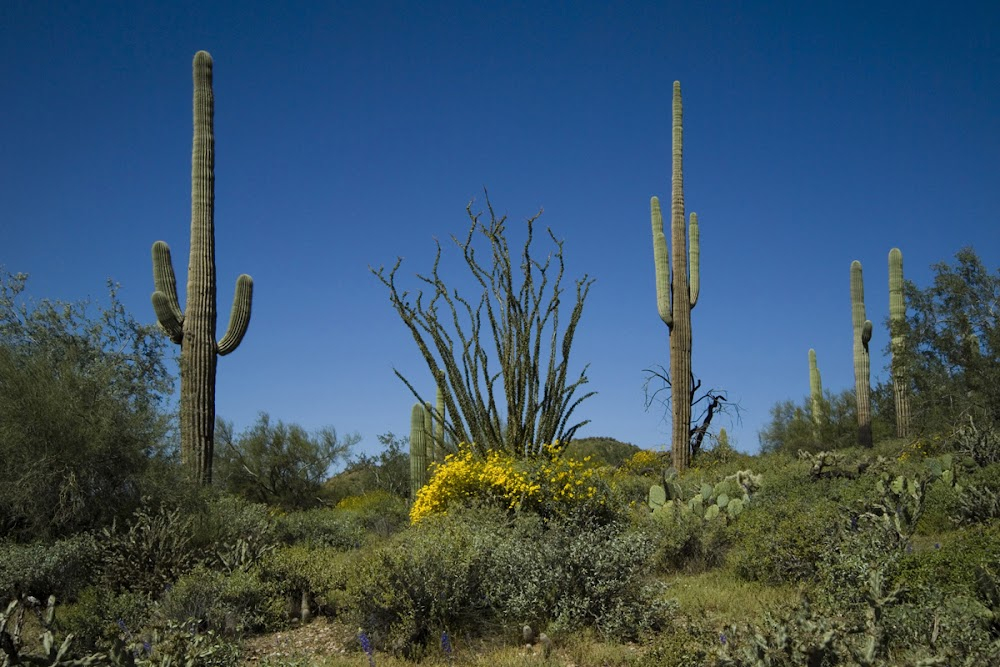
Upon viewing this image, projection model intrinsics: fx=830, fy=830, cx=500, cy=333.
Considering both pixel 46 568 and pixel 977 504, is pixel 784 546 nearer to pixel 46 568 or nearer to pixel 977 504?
pixel 977 504

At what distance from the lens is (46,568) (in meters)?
8.23

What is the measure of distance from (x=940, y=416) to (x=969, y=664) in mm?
16593

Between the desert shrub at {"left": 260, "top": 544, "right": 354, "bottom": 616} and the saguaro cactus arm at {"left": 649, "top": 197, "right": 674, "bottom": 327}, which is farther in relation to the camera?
the saguaro cactus arm at {"left": 649, "top": 197, "right": 674, "bottom": 327}

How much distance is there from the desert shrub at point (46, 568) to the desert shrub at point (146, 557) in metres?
0.20

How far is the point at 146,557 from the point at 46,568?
97 centimetres

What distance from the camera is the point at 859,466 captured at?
38.5 feet

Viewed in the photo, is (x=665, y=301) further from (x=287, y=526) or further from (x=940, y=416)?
(x=287, y=526)

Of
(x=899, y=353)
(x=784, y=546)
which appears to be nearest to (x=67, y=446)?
(x=784, y=546)

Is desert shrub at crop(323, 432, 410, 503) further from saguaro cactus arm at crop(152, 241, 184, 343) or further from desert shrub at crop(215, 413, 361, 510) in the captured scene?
saguaro cactus arm at crop(152, 241, 184, 343)

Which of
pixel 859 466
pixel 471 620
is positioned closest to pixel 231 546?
pixel 471 620

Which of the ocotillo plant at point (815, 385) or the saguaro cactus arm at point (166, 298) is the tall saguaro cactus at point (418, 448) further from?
the ocotillo plant at point (815, 385)

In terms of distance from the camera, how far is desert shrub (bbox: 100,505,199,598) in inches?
321

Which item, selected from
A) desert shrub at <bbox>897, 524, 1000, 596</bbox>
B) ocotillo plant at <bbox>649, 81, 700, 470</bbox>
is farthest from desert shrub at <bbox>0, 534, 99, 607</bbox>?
ocotillo plant at <bbox>649, 81, 700, 470</bbox>

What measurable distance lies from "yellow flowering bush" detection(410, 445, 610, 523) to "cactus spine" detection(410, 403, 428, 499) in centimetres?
776
